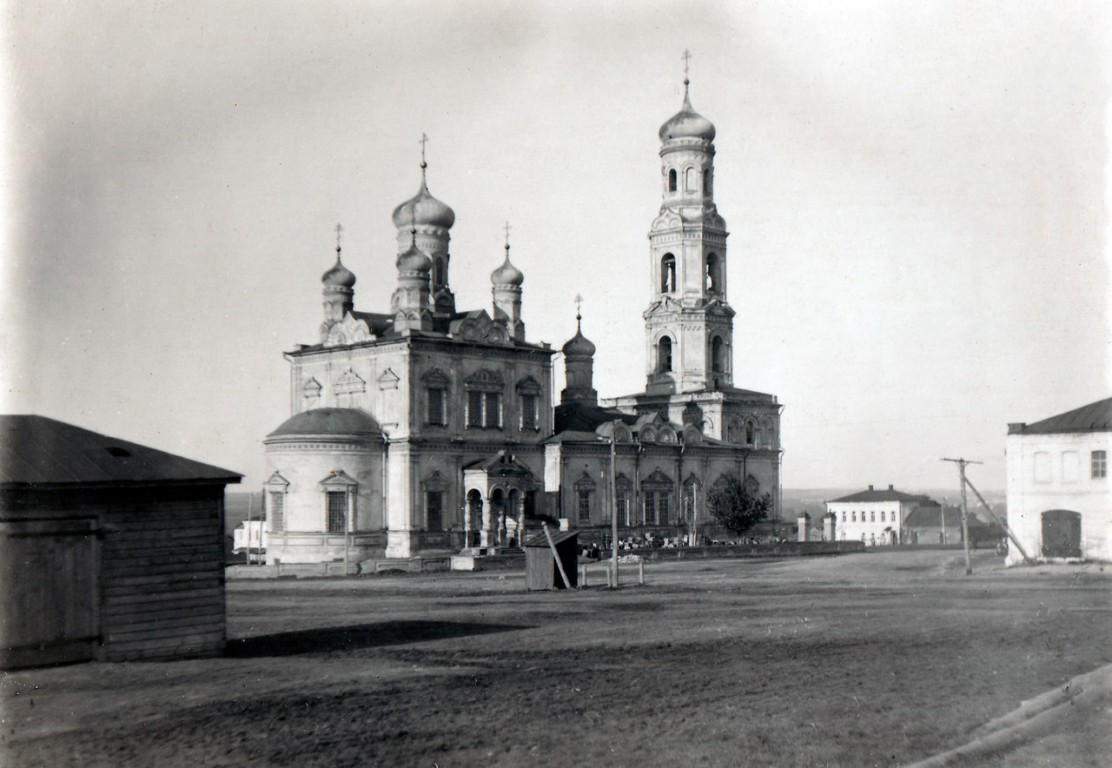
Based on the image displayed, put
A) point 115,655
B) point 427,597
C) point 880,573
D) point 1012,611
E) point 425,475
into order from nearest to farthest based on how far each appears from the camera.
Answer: point 115,655 < point 1012,611 < point 427,597 < point 880,573 < point 425,475

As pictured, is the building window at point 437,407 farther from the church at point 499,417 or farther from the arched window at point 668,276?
the arched window at point 668,276

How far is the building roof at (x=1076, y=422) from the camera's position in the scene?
32.2 metres

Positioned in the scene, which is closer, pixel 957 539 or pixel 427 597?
pixel 427 597

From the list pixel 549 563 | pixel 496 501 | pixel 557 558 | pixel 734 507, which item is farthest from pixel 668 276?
pixel 557 558

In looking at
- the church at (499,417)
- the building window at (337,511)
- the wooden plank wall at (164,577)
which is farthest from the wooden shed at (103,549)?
the building window at (337,511)

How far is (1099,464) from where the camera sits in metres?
32.9

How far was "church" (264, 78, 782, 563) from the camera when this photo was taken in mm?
52156

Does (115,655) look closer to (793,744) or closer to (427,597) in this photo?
(793,744)

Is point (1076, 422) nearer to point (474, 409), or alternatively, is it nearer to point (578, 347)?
point (474, 409)

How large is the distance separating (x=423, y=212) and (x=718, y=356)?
17.4m

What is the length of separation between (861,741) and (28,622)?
11.0 metres

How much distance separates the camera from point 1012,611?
25.7 m

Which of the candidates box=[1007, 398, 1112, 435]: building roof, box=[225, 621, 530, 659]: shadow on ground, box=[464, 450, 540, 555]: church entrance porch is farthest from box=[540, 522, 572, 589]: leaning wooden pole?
box=[464, 450, 540, 555]: church entrance porch

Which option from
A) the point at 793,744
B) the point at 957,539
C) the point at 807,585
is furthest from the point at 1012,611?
the point at 957,539
